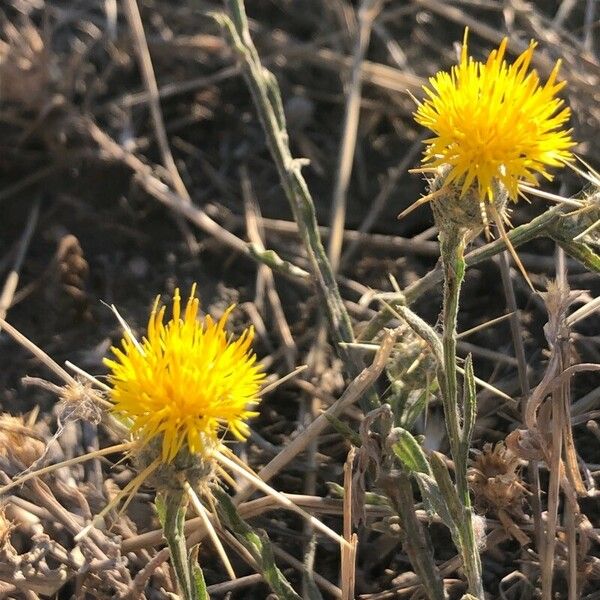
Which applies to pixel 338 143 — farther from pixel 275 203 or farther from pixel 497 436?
pixel 497 436

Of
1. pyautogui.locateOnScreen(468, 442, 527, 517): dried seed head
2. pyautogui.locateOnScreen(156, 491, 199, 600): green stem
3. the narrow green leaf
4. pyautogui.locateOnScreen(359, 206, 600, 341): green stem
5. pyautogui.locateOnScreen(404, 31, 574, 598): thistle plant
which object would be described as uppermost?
pyautogui.locateOnScreen(359, 206, 600, 341): green stem

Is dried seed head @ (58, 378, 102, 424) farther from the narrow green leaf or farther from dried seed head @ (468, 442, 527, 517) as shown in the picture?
dried seed head @ (468, 442, 527, 517)

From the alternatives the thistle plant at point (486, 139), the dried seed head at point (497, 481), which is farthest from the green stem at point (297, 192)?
the thistle plant at point (486, 139)

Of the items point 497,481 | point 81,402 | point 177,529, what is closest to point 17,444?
point 81,402

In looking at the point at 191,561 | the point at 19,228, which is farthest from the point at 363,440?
the point at 19,228

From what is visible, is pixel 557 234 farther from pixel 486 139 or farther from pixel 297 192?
pixel 297 192

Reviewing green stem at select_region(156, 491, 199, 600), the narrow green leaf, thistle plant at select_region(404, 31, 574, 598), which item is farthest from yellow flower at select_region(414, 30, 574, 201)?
green stem at select_region(156, 491, 199, 600)
